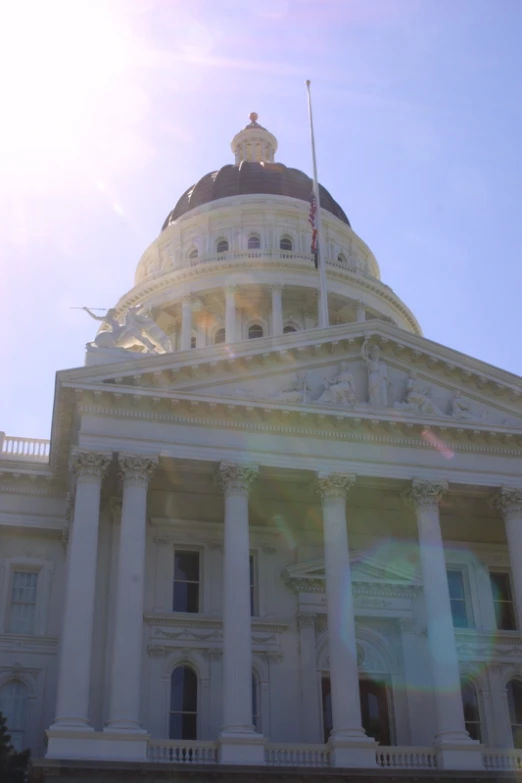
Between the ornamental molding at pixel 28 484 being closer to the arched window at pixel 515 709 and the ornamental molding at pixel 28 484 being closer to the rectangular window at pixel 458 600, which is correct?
the rectangular window at pixel 458 600

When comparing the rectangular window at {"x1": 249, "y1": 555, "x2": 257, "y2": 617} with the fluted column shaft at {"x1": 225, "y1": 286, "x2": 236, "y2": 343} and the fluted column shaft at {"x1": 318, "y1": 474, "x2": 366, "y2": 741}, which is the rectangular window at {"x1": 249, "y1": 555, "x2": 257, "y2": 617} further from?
the fluted column shaft at {"x1": 225, "y1": 286, "x2": 236, "y2": 343}

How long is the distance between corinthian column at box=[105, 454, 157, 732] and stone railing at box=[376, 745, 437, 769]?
241 inches

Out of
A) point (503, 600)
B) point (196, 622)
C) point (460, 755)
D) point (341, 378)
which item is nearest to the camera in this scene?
point (460, 755)

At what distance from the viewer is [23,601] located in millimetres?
30016

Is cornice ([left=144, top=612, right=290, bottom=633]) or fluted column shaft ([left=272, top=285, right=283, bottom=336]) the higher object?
fluted column shaft ([left=272, top=285, right=283, bottom=336])

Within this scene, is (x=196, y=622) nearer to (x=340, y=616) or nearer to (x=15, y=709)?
(x=340, y=616)

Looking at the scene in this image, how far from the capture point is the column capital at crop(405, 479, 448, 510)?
28047mm

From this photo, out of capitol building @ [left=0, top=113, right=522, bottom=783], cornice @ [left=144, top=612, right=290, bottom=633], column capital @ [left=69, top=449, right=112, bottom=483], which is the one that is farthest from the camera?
cornice @ [left=144, top=612, right=290, bottom=633]

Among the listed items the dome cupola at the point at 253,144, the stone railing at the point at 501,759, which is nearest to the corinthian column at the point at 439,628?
the stone railing at the point at 501,759

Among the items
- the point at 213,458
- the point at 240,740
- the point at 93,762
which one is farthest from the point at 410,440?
the point at 93,762

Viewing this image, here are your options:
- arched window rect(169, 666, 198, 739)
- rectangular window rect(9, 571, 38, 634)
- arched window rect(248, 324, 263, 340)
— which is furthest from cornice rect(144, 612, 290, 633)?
arched window rect(248, 324, 263, 340)

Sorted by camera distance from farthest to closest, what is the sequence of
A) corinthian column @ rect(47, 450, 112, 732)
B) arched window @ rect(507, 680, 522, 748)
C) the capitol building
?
arched window @ rect(507, 680, 522, 748), the capitol building, corinthian column @ rect(47, 450, 112, 732)

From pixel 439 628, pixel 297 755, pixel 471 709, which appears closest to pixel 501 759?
pixel 439 628

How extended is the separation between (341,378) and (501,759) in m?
10.9
